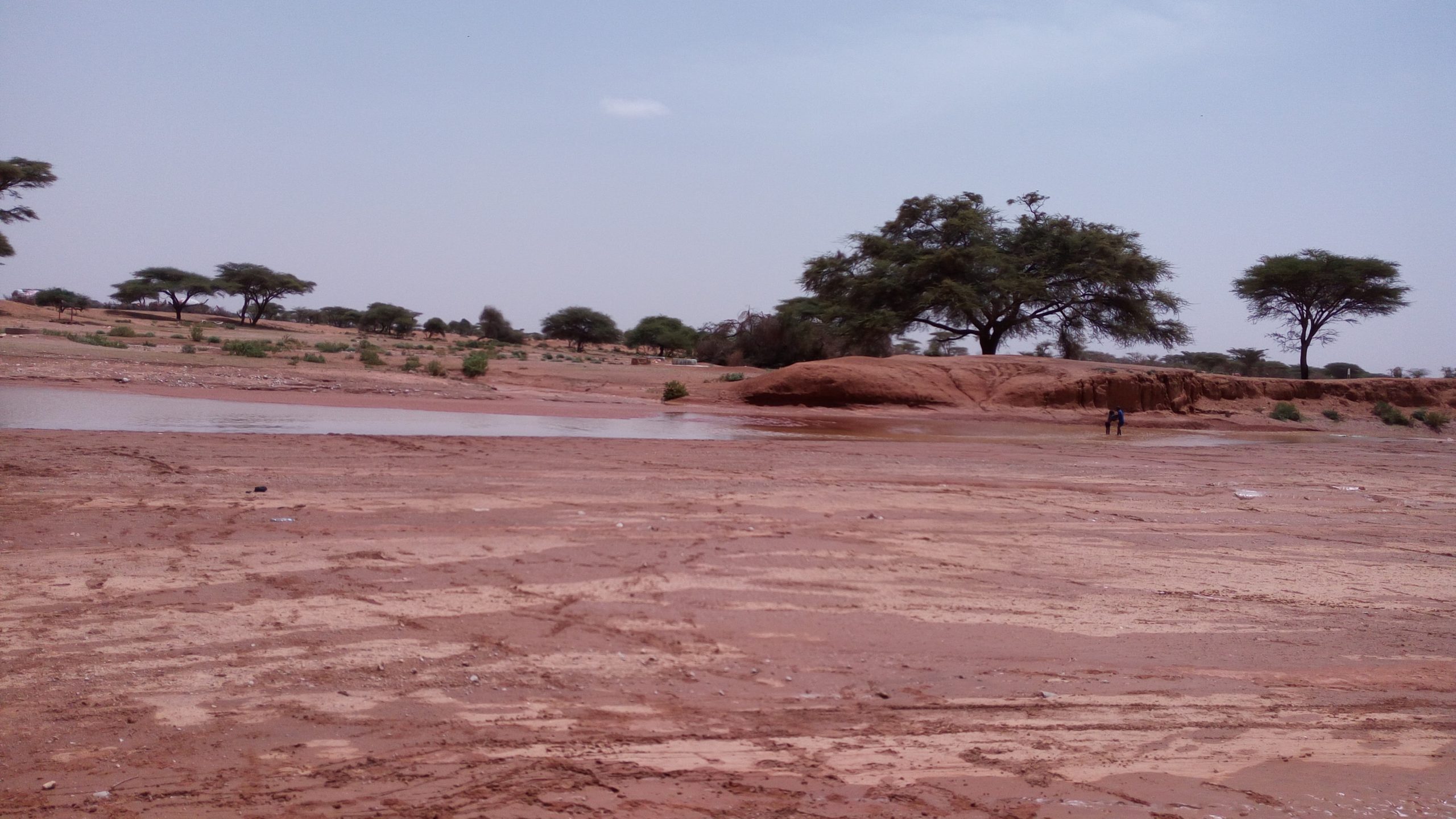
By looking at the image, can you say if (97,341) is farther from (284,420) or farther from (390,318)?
(390,318)

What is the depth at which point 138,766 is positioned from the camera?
3998 mm

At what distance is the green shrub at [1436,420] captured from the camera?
31234 mm

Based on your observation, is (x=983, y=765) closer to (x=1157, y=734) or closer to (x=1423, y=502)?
(x=1157, y=734)

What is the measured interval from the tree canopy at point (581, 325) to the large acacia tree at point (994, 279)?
3701 cm

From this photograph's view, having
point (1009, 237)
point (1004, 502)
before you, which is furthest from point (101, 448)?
point (1009, 237)

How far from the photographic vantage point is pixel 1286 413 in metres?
30.8

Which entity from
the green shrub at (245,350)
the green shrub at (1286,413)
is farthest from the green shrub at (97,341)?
the green shrub at (1286,413)

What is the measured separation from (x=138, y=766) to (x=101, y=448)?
860 centimetres

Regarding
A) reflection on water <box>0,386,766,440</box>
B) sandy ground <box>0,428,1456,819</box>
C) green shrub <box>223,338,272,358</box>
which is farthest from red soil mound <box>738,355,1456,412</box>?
sandy ground <box>0,428,1456,819</box>

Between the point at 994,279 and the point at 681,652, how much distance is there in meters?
30.8

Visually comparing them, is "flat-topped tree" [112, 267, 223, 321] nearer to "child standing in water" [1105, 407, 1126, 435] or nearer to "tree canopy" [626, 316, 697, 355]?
"tree canopy" [626, 316, 697, 355]

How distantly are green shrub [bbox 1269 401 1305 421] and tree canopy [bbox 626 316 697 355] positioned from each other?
4003 centimetres

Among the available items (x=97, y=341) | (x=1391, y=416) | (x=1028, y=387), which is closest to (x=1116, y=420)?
(x=1028, y=387)

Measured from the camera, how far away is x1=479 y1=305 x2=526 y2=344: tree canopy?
241ft
